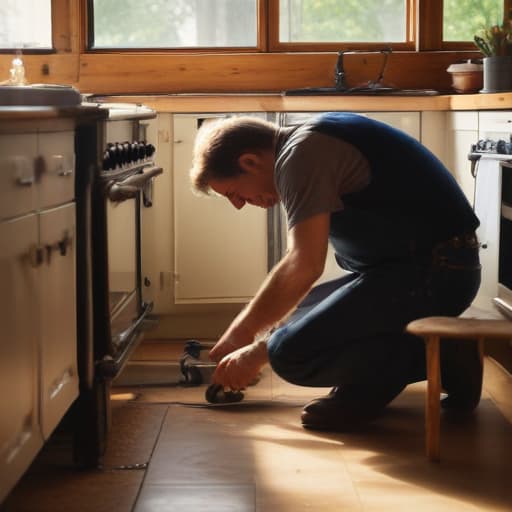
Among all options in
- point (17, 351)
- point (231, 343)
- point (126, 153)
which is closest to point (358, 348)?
point (231, 343)

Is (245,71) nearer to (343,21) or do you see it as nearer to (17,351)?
(343,21)

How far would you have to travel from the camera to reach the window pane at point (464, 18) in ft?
14.5

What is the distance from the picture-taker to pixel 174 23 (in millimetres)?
4398

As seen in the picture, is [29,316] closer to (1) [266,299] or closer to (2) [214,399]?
(1) [266,299]

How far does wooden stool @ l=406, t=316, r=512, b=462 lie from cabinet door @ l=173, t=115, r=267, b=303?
1.58 meters

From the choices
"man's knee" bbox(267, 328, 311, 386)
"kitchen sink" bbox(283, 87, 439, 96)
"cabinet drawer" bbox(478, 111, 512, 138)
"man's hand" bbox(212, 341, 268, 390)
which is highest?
"kitchen sink" bbox(283, 87, 439, 96)

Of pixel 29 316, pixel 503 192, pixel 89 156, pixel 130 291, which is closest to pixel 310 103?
pixel 503 192

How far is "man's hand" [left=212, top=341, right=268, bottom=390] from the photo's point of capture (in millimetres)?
2268

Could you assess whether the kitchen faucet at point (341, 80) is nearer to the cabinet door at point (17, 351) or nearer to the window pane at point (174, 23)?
the window pane at point (174, 23)

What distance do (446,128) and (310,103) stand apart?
0.54m

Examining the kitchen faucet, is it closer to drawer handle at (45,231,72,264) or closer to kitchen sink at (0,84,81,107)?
kitchen sink at (0,84,81,107)

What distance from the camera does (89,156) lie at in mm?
2361

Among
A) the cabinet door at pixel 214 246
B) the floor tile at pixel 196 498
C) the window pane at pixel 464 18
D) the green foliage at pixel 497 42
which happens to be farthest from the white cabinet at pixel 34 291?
the window pane at pixel 464 18

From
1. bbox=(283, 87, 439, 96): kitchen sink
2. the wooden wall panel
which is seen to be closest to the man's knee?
bbox=(283, 87, 439, 96): kitchen sink
